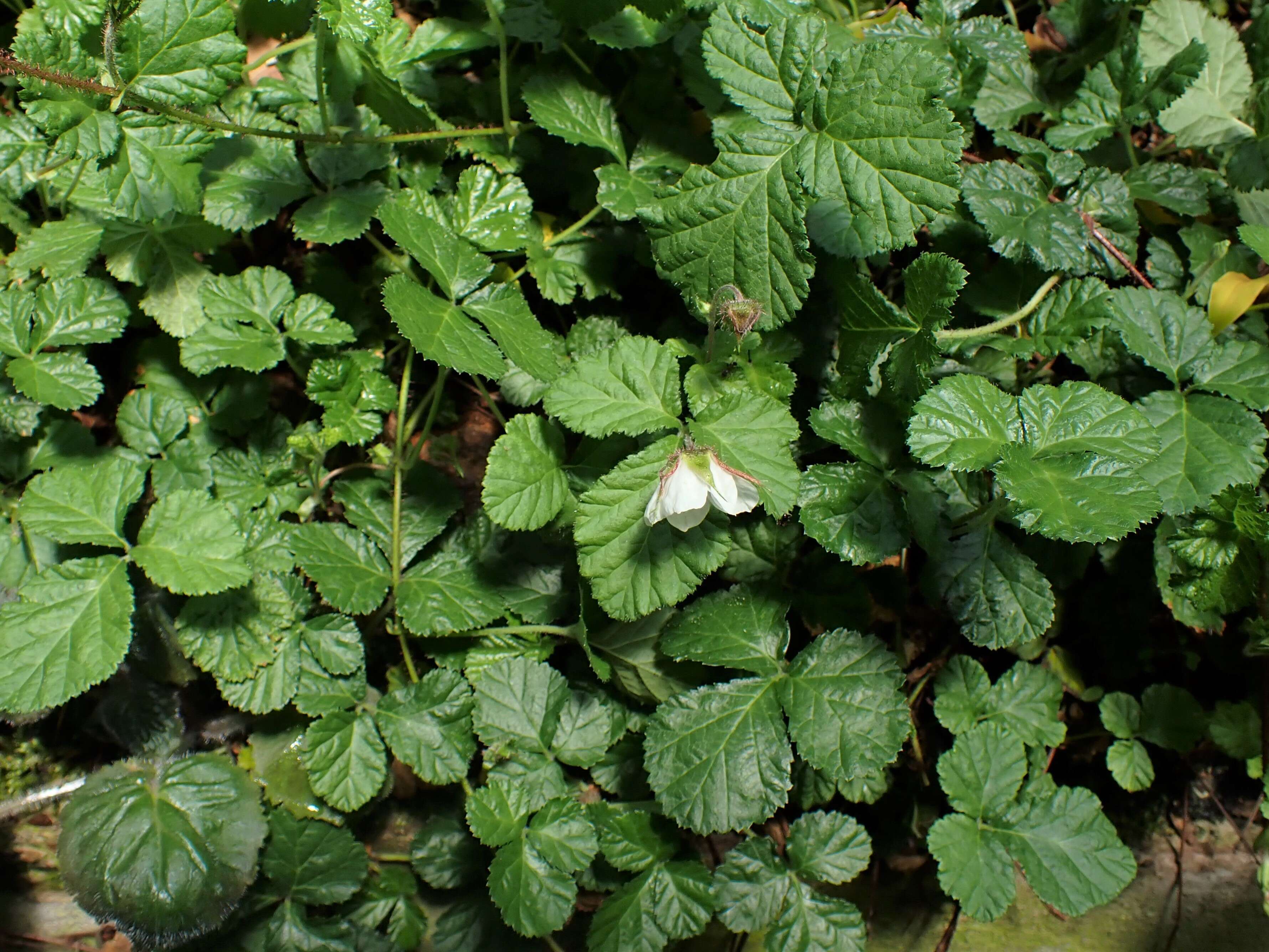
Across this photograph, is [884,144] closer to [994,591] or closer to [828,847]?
[994,591]

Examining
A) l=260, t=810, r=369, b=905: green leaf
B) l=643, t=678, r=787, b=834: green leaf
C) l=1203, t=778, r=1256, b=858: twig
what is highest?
l=643, t=678, r=787, b=834: green leaf

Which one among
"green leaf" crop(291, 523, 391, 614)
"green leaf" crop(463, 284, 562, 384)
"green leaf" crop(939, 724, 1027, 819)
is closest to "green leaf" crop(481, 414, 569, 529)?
"green leaf" crop(463, 284, 562, 384)

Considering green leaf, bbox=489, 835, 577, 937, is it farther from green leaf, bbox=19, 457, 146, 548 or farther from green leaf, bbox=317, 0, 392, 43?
green leaf, bbox=317, 0, 392, 43

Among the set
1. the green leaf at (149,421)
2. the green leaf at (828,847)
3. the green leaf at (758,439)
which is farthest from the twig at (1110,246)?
the green leaf at (149,421)

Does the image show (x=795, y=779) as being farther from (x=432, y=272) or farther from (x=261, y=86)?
(x=261, y=86)

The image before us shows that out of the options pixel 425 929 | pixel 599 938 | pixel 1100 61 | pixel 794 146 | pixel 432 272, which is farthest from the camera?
pixel 425 929

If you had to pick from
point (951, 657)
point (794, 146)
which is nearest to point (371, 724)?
point (951, 657)
